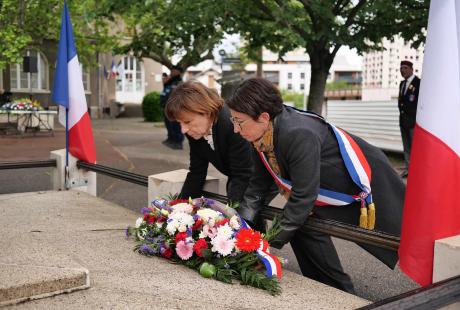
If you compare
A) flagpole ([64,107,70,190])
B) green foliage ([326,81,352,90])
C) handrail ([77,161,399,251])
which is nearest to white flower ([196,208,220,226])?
handrail ([77,161,399,251])

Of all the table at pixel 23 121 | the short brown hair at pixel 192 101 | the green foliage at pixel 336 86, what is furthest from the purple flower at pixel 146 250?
the green foliage at pixel 336 86

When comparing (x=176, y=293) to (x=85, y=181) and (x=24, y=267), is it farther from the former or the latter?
(x=85, y=181)

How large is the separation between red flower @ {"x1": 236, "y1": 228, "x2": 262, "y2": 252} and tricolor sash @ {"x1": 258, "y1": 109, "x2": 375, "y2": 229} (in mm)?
347

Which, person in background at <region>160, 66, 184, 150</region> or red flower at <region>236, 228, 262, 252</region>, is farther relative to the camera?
person in background at <region>160, 66, 184, 150</region>

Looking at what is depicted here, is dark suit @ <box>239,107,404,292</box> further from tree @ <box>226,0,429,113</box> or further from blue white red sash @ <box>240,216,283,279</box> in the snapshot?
tree @ <box>226,0,429,113</box>

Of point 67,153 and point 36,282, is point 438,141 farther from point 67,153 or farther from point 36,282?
point 67,153

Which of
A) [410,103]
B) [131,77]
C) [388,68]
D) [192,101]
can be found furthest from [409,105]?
[131,77]

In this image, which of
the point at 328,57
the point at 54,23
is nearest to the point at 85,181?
the point at 328,57

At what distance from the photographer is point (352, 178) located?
289 cm

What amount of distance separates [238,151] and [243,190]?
24 cm

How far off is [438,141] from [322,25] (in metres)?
9.00

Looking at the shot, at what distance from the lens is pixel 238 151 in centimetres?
342

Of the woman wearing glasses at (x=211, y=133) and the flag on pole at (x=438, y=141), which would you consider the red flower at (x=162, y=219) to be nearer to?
the woman wearing glasses at (x=211, y=133)

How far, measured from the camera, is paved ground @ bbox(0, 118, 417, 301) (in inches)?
173
